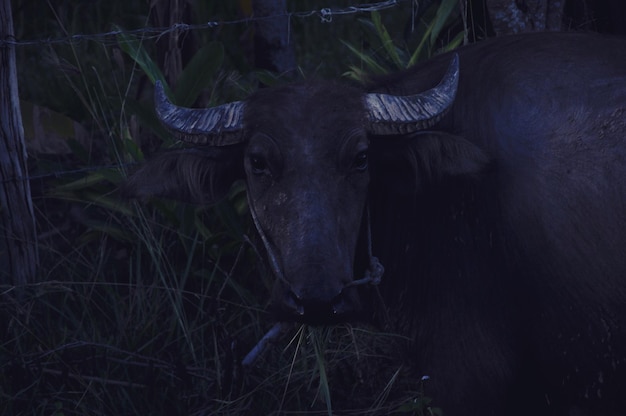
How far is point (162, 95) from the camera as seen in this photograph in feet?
12.6

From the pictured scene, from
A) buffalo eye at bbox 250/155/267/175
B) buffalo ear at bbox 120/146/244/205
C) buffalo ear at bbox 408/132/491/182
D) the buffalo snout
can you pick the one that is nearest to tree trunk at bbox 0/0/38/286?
buffalo ear at bbox 120/146/244/205

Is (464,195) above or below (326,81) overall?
below

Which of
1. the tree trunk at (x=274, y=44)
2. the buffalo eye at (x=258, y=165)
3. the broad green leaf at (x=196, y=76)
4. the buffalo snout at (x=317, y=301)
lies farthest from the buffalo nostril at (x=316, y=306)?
the tree trunk at (x=274, y=44)

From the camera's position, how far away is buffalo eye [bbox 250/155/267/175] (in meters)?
3.58

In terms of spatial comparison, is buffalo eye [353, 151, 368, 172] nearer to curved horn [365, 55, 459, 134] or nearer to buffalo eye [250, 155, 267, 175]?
curved horn [365, 55, 459, 134]

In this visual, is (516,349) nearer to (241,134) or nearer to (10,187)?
(241,134)

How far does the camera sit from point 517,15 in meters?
5.06

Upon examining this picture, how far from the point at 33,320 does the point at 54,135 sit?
5.33 feet

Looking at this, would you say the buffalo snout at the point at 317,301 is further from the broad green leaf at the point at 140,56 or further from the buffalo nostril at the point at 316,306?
the broad green leaf at the point at 140,56

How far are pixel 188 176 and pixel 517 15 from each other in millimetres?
2107

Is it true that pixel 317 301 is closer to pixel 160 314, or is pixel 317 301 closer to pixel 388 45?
pixel 160 314

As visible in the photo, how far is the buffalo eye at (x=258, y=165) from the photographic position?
3.58m

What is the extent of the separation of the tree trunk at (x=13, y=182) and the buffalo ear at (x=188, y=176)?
1.15 m

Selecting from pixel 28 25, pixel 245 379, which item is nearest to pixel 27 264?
pixel 245 379
